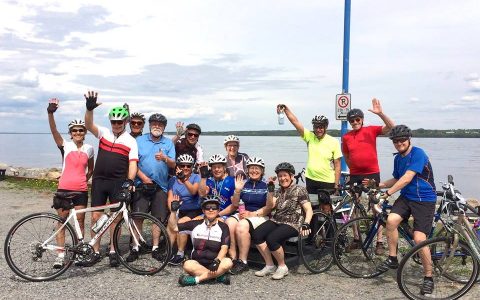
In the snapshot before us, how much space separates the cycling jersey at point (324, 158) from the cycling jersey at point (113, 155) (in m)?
2.77

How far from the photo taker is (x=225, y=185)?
6145 mm

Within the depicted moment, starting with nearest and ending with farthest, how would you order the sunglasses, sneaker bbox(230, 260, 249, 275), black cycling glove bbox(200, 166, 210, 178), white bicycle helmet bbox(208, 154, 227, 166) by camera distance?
the sunglasses
sneaker bbox(230, 260, 249, 275)
black cycling glove bbox(200, 166, 210, 178)
white bicycle helmet bbox(208, 154, 227, 166)

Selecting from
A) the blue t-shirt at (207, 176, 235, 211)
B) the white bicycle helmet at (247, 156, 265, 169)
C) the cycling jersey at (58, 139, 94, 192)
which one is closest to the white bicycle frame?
the cycling jersey at (58, 139, 94, 192)

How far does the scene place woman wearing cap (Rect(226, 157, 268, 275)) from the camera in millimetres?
5672

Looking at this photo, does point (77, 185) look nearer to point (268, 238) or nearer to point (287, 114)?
point (268, 238)

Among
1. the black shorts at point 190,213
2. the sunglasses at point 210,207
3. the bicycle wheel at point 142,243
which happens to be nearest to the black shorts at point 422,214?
the sunglasses at point 210,207

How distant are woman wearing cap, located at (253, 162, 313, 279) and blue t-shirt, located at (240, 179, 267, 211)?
0.53 feet

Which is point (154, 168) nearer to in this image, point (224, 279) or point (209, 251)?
point (209, 251)

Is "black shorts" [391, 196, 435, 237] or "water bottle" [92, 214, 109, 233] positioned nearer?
"black shorts" [391, 196, 435, 237]

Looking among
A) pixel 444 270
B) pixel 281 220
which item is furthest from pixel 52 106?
pixel 444 270

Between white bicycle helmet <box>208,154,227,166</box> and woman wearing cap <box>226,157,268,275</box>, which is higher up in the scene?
white bicycle helmet <box>208,154,227,166</box>

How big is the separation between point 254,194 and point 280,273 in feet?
3.72

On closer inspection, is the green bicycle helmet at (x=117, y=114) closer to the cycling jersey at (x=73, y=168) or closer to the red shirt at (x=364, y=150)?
the cycling jersey at (x=73, y=168)

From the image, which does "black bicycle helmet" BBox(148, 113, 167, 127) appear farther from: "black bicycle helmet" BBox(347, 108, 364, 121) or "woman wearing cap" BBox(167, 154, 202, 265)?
"black bicycle helmet" BBox(347, 108, 364, 121)
